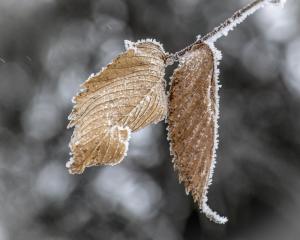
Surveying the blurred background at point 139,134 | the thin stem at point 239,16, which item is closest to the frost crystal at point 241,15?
the thin stem at point 239,16

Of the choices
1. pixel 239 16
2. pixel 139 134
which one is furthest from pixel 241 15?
pixel 139 134

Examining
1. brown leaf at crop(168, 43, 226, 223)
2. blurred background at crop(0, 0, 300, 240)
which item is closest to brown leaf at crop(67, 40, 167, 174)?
brown leaf at crop(168, 43, 226, 223)

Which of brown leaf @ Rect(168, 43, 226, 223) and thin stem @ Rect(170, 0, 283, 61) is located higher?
thin stem @ Rect(170, 0, 283, 61)

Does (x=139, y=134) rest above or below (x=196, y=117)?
above

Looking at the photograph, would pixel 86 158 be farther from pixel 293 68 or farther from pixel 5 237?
pixel 293 68

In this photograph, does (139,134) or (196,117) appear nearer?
(196,117)

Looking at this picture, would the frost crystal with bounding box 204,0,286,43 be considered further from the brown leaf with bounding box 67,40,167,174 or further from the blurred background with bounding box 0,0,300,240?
the blurred background with bounding box 0,0,300,240

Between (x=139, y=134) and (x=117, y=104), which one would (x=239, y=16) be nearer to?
(x=117, y=104)
